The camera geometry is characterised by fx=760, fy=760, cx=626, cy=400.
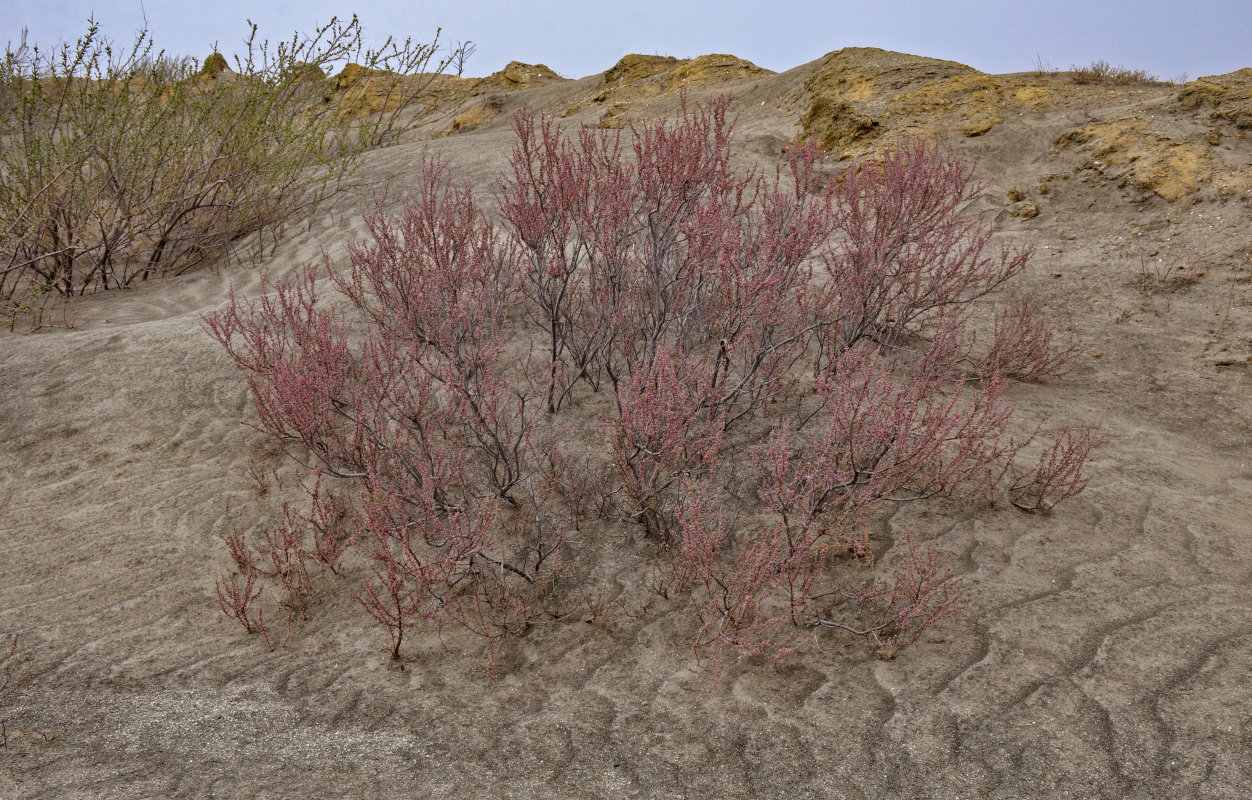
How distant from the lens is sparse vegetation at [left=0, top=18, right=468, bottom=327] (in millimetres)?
5949

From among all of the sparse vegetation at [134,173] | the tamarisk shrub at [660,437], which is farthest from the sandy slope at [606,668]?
the sparse vegetation at [134,173]

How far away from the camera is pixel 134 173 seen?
6.48 m

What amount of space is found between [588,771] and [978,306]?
5.14 metres

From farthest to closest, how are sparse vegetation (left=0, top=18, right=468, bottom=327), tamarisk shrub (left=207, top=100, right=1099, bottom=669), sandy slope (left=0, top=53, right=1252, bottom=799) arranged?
sparse vegetation (left=0, top=18, right=468, bottom=327) < tamarisk shrub (left=207, top=100, right=1099, bottom=669) < sandy slope (left=0, top=53, right=1252, bottom=799)

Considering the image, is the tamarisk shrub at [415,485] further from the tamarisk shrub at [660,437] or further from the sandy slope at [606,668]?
the sandy slope at [606,668]

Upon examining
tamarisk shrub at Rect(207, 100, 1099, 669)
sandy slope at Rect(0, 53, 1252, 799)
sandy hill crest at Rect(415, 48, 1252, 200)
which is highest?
sandy hill crest at Rect(415, 48, 1252, 200)

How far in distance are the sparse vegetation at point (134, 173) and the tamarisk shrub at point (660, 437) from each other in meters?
2.58

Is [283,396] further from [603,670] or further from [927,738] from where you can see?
[927,738]

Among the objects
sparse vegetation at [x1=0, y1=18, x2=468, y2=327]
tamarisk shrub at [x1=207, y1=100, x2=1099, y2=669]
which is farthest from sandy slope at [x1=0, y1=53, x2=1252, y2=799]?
sparse vegetation at [x1=0, y1=18, x2=468, y2=327]

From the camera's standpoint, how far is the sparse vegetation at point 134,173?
19.5 ft

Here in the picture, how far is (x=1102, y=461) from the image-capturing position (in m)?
3.84

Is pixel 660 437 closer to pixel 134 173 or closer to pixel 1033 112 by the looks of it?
pixel 134 173

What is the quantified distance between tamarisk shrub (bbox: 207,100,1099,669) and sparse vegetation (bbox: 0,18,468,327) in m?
2.58

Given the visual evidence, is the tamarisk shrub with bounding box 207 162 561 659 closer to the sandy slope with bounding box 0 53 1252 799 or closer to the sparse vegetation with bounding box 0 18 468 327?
the sandy slope with bounding box 0 53 1252 799
